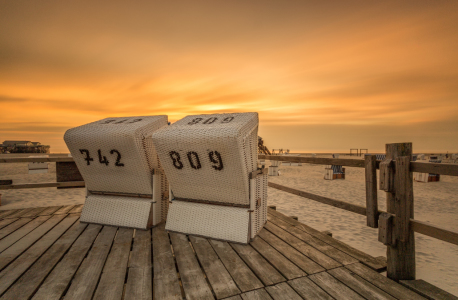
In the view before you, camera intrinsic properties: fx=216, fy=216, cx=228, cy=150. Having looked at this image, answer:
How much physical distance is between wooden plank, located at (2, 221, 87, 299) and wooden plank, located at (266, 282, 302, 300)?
1878 millimetres

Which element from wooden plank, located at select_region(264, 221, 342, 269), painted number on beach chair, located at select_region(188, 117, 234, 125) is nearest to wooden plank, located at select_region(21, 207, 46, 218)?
painted number on beach chair, located at select_region(188, 117, 234, 125)

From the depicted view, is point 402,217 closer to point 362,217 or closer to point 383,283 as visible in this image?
point 383,283

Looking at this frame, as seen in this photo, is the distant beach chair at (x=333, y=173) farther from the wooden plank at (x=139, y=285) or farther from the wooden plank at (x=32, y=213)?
the wooden plank at (x=32, y=213)

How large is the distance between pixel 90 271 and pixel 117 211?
53.7 inches

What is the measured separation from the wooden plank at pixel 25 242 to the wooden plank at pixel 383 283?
11.3ft

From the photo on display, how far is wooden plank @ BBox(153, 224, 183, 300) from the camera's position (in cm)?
171

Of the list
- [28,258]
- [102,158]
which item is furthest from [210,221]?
[28,258]

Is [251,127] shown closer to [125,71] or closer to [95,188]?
[95,188]

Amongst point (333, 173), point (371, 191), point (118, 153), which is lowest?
point (333, 173)

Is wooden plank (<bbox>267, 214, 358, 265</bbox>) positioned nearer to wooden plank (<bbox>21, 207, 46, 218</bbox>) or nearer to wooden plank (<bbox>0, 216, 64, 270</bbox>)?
wooden plank (<bbox>0, 216, 64, 270</bbox>)

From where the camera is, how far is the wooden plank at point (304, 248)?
7.12ft

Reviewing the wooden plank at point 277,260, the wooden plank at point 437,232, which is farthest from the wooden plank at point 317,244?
the wooden plank at point 437,232

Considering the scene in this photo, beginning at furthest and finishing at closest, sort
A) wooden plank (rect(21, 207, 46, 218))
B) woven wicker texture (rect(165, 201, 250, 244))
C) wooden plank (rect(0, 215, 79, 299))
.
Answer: wooden plank (rect(21, 207, 46, 218)), woven wicker texture (rect(165, 201, 250, 244)), wooden plank (rect(0, 215, 79, 299))

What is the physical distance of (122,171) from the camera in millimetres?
3180
